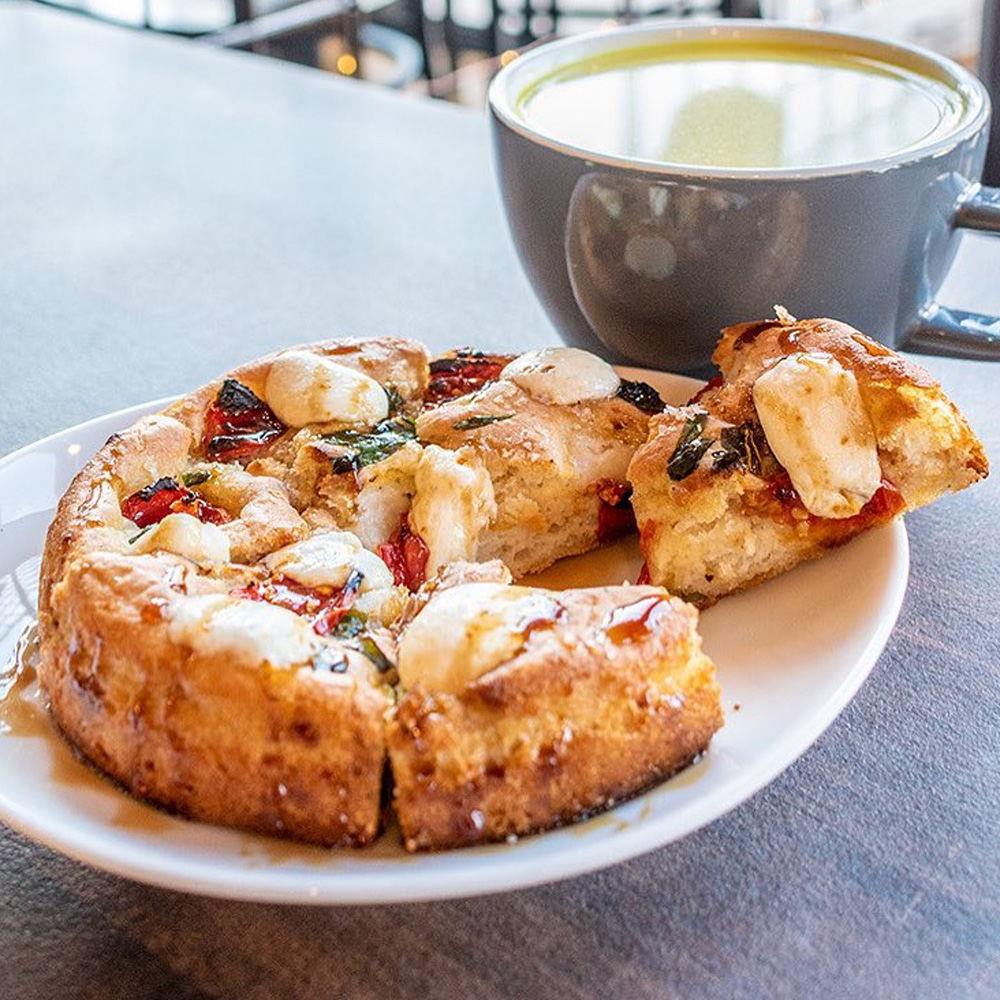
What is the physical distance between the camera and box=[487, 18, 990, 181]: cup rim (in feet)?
3.79

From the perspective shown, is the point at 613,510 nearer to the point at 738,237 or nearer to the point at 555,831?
the point at 738,237

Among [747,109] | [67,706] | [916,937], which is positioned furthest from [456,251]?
[916,937]

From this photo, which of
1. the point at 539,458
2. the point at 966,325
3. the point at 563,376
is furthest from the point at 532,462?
the point at 966,325

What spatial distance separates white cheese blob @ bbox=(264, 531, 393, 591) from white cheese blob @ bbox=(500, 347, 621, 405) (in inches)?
10.4

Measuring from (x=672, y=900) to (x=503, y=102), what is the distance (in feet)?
2.74

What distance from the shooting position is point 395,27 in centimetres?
418

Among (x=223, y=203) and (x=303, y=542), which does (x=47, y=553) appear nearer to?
(x=303, y=542)

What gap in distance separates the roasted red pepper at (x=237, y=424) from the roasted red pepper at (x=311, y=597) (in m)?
0.22

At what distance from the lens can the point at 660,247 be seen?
3.98 feet

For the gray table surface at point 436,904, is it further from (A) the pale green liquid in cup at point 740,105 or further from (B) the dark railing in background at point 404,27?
(B) the dark railing in background at point 404,27

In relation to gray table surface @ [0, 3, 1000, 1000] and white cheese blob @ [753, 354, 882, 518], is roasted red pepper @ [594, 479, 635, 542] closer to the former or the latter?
white cheese blob @ [753, 354, 882, 518]

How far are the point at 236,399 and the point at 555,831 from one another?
1.78 ft

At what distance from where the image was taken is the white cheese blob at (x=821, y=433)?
3.29 ft

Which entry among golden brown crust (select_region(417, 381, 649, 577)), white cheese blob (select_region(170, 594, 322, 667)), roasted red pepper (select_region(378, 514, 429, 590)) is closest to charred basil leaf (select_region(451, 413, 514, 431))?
golden brown crust (select_region(417, 381, 649, 577))
